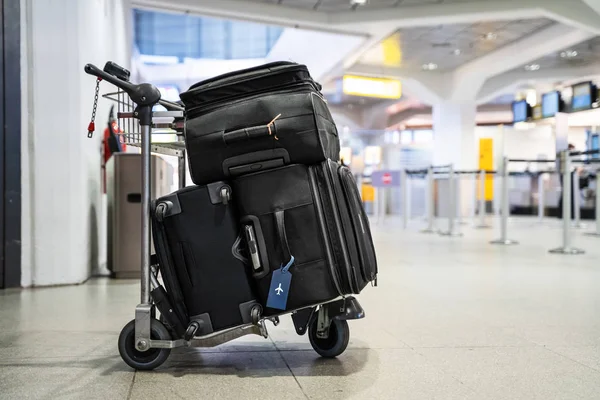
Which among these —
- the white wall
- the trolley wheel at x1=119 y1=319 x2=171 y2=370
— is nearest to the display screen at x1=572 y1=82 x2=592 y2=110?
the white wall

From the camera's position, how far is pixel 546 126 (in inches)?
837

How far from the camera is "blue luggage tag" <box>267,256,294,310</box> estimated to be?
5.82 ft

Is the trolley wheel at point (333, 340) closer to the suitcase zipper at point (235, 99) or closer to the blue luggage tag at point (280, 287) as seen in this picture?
the blue luggage tag at point (280, 287)

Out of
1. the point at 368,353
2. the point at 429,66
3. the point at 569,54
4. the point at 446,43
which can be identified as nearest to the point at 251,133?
the point at 368,353

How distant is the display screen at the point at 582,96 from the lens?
13.8 metres

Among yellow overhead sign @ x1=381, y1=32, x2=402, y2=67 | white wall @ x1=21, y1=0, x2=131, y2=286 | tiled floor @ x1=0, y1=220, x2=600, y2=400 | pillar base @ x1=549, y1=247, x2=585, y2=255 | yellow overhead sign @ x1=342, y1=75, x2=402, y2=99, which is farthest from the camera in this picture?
yellow overhead sign @ x1=342, y1=75, x2=402, y2=99

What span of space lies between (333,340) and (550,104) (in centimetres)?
1511

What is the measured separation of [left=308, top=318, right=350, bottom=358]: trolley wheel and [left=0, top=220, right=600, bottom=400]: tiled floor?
0.04 m

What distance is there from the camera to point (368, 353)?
2078 millimetres

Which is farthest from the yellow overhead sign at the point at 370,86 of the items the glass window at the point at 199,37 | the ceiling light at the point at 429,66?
the glass window at the point at 199,37

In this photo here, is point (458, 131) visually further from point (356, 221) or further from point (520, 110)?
point (356, 221)

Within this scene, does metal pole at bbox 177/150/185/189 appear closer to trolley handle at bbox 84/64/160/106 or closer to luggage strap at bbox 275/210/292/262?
trolley handle at bbox 84/64/160/106

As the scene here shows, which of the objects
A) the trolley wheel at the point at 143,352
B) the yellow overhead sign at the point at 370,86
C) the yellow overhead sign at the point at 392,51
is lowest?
the trolley wheel at the point at 143,352

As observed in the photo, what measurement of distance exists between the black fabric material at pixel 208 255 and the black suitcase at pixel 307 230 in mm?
75
